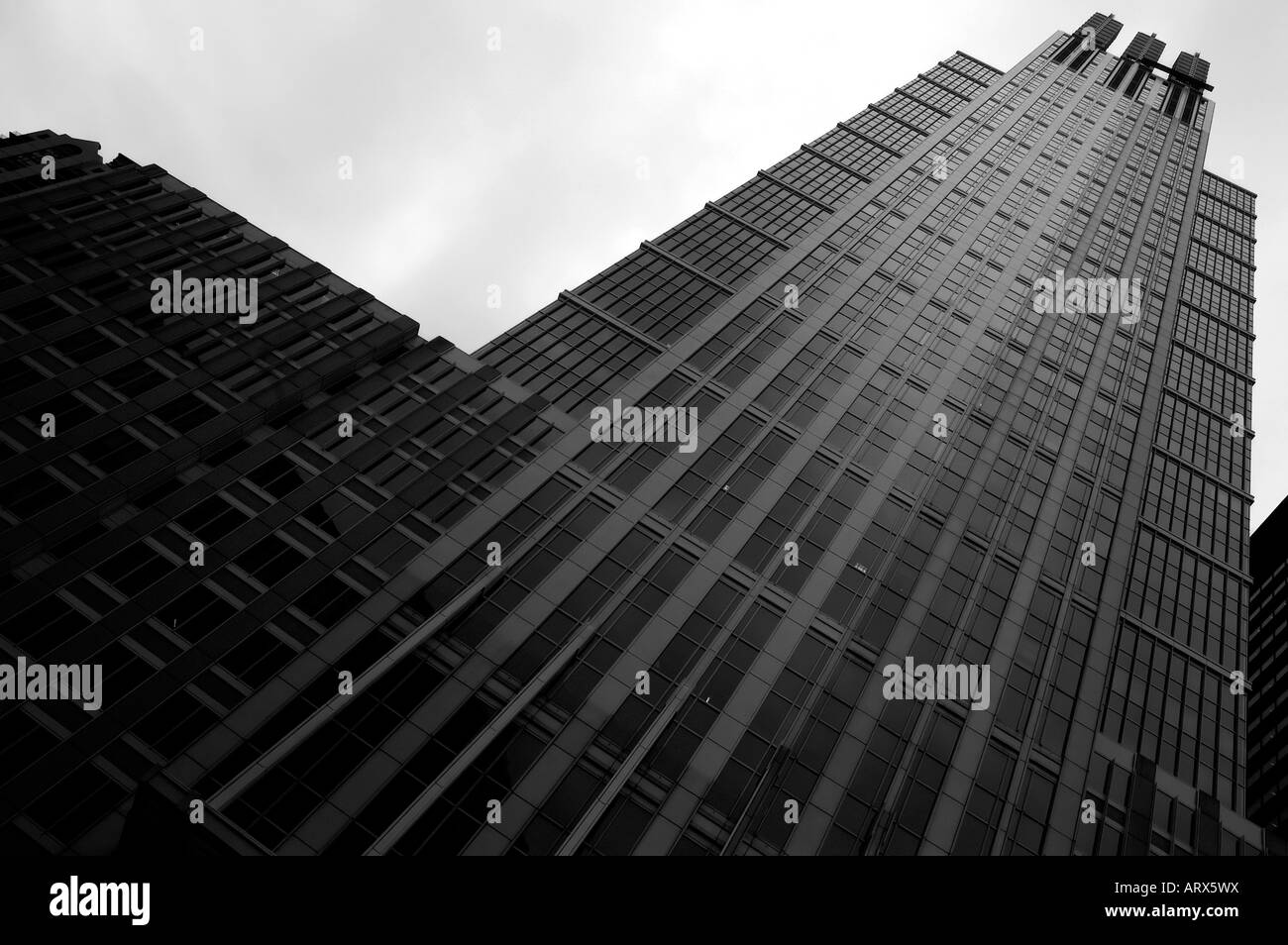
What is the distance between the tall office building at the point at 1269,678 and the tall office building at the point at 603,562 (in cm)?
1921

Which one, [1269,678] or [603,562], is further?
[1269,678]

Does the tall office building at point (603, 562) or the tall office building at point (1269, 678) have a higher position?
the tall office building at point (1269, 678)

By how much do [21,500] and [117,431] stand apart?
205 inches

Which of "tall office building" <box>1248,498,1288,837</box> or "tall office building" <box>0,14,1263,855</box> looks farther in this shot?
"tall office building" <box>1248,498,1288,837</box>

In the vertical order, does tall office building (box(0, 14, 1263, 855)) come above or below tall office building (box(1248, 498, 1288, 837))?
below

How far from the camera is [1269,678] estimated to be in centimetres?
8081

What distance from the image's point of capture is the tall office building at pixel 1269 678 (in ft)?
220

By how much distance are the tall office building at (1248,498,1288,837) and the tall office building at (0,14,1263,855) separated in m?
19.2

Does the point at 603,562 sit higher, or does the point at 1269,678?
the point at 1269,678

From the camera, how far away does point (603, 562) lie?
40.5m

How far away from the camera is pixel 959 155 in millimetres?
91812

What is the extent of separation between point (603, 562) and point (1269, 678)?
240 feet

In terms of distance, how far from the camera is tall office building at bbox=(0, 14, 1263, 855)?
30.8 metres
